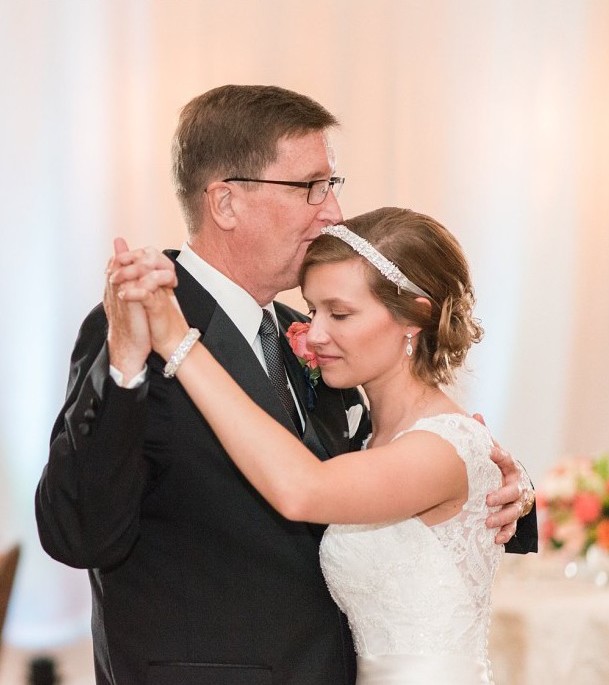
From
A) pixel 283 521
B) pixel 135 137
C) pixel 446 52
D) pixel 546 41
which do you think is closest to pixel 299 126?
pixel 283 521

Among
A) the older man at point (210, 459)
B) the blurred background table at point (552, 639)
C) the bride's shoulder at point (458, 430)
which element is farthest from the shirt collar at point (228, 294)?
the blurred background table at point (552, 639)

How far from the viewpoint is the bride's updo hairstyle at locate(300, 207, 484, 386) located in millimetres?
2299

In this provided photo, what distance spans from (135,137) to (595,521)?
2.78 meters

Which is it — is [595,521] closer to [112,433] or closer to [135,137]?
[112,433]

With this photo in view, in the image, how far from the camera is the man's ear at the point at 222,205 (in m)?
2.51

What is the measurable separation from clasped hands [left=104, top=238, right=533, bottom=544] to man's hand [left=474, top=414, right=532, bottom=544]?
81 centimetres

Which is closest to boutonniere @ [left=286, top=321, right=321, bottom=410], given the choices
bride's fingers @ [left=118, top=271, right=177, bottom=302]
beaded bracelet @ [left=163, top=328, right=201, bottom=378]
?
beaded bracelet @ [left=163, top=328, right=201, bottom=378]

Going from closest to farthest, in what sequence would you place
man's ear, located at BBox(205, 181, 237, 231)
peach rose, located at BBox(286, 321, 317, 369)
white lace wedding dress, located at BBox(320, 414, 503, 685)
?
white lace wedding dress, located at BBox(320, 414, 503, 685)
peach rose, located at BBox(286, 321, 317, 369)
man's ear, located at BBox(205, 181, 237, 231)

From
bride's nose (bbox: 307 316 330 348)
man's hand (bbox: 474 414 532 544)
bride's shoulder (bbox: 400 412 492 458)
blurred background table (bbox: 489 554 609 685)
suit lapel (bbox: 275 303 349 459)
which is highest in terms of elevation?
bride's nose (bbox: 307 316 330 348)

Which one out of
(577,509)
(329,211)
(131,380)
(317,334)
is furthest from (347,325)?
(577,509)

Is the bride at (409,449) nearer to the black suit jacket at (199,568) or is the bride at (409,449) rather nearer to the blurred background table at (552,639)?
the black suit jacket at (199,568)

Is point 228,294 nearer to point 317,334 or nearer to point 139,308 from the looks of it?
point 317,334

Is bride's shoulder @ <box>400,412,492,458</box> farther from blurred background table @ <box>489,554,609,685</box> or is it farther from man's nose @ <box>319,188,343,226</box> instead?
blurred background table @ <box>489,554,609,685</box>

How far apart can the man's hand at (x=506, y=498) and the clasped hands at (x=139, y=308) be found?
0.81 metres
